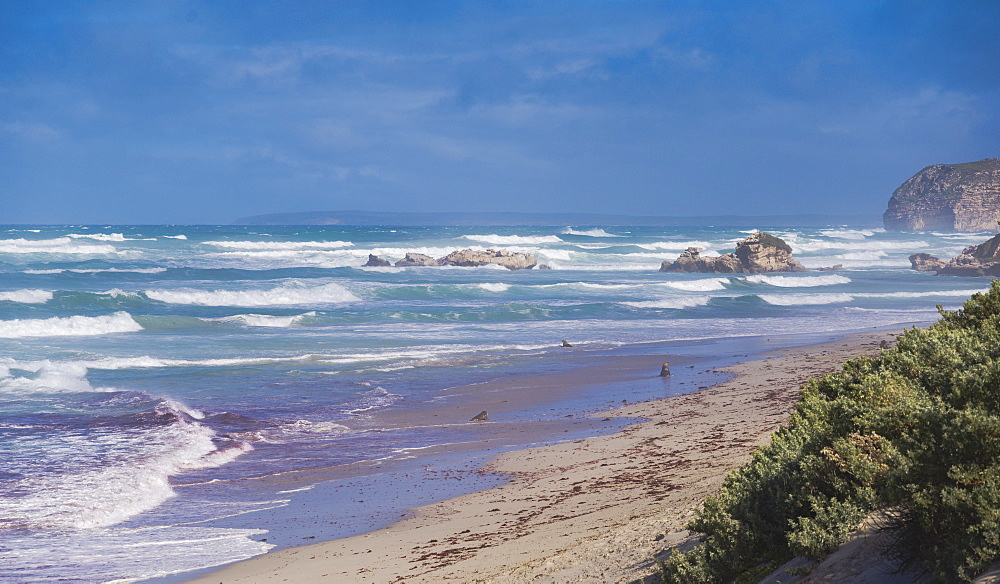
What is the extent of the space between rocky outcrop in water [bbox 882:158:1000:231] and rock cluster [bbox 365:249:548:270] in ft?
281

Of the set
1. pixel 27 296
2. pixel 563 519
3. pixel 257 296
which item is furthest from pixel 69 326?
pixel 563 519

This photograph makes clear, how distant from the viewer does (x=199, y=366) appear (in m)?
19.3

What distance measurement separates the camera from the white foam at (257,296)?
35812mm

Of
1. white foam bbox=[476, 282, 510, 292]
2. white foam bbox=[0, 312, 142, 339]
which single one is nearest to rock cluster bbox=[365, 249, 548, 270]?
white foam bbox=[476, 282, 510, 292]

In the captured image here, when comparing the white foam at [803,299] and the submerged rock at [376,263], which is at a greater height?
the submerged rock at [376,263]

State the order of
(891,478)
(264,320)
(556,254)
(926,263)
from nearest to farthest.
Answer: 1. (891,478)
2. (264,320)
3. (926,263)
4. (556,254)

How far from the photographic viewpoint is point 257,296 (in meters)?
37.0

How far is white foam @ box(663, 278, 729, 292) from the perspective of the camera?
4284 centimetres

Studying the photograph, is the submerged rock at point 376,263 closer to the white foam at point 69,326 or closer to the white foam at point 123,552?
the white foam at point 69,326

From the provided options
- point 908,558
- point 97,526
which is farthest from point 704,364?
point 908,558

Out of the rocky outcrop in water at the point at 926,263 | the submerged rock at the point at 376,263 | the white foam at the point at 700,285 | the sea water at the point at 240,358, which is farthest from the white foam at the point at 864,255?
the submerged rock at the point at 376,263

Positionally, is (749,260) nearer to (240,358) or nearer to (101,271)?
(240,358)

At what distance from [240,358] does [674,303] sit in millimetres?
20049

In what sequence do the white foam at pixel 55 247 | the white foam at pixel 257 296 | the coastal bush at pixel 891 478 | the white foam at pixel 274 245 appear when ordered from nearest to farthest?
the coastal bush at pixel 891 478, the white foam at pixel 257 296, the white foam at pixel 55 247, the white foam at pixel 274 245
